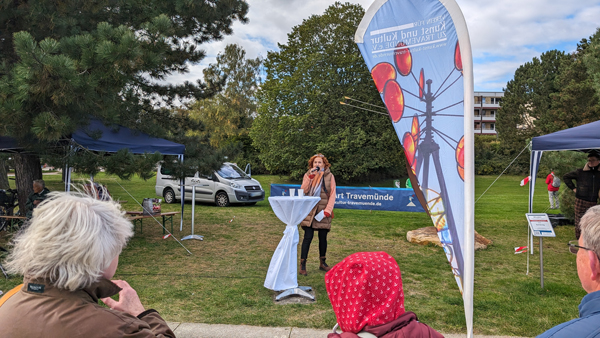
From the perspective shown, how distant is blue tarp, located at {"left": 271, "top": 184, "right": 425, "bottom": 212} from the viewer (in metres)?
13.6

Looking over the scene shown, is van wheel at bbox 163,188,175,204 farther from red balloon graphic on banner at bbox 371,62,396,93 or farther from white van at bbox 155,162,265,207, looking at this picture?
red balloon graphic on banner at bbox 371,62,396,93

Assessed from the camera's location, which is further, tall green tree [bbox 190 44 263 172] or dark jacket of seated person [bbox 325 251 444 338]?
tall green tree [bbox 190 44 263 172]

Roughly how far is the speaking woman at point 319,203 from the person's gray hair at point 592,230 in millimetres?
4317

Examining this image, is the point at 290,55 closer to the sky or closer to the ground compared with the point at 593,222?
closer to the sky

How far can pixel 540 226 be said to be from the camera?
5496mm

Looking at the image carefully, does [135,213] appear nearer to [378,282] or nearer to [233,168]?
[233,168]

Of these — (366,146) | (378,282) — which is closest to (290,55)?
(366,146)

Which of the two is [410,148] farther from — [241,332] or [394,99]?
[241,332]

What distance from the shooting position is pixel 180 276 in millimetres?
6152

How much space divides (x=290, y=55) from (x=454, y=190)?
27.5 m

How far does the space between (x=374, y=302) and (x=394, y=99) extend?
2.13m

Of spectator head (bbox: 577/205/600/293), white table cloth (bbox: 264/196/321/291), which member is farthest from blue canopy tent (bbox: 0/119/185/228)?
spectator head (bbox: 577/205/600/293)

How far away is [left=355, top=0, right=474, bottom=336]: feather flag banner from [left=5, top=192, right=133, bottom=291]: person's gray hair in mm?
2391

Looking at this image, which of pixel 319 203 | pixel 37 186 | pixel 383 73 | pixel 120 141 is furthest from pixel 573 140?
pixel 37 186
